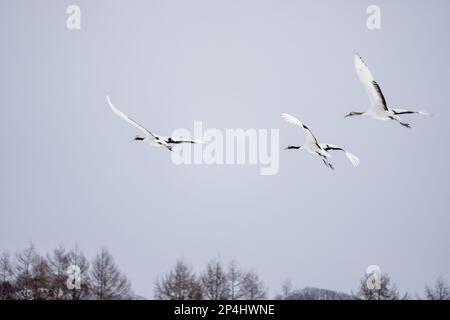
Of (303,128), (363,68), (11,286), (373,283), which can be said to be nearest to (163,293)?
(11,286)

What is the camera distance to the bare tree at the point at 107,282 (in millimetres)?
55122

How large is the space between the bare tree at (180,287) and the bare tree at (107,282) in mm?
2396

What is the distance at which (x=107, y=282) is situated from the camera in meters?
56.6

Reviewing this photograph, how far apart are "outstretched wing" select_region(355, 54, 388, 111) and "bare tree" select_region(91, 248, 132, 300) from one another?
93.0 feet

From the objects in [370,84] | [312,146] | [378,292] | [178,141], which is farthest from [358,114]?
[378,292]

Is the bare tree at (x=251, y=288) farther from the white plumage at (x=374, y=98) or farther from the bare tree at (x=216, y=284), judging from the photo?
the white plumage at (x=374, y=98)

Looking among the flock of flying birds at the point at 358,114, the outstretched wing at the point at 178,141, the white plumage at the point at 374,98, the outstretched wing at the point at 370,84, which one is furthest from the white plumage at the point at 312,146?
the outstretched wing at the point at 178,141

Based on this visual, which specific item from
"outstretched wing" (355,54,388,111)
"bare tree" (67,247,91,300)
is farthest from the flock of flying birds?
"bare tree" (67,247,91,300)

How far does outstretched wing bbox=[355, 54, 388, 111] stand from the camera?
30297mm

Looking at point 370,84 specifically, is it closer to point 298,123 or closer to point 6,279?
point 298,123

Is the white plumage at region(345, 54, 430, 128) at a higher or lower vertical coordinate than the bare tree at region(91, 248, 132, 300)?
higher

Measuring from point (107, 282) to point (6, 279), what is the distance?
6.96m

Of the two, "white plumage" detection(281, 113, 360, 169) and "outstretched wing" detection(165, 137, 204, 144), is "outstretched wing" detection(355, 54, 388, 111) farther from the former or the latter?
"outstretched wing" detection(165, 137, 204, 144)
